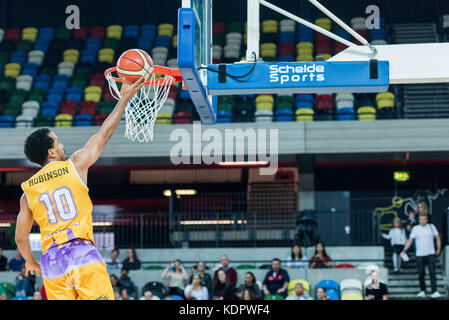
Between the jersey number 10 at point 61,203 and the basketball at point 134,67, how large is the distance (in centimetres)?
189

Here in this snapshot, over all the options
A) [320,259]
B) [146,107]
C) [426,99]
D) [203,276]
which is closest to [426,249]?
[320,259]

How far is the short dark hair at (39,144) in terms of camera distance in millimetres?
4922

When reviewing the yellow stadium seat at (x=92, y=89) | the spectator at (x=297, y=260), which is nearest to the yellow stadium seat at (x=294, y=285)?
the spectator at (x=297, y=260)

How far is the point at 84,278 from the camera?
4852mm

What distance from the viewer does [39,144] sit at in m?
4.94

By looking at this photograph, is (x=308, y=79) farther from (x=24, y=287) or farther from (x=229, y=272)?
(x=24, y=287)

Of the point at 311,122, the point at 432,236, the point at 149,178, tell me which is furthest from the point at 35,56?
the point at 432,236

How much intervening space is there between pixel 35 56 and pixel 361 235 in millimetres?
11311

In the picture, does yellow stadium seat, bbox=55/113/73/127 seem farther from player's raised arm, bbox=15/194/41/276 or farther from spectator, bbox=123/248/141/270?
player's raised arm, bbox=15/194/41/276

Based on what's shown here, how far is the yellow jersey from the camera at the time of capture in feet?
Result: 16.3

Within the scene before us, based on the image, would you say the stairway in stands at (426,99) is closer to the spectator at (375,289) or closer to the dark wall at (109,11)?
the dark wall at (109,11)

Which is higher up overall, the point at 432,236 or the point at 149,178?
the point at 149,178

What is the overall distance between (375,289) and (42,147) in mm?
9535
